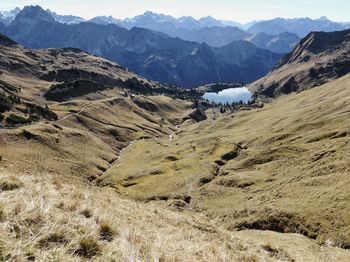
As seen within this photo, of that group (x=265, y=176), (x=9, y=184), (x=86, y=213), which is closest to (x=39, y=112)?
(x=265, y=176)

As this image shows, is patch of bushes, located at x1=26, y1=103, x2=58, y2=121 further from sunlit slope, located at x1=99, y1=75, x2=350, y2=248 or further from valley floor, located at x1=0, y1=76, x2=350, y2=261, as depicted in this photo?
sunlit slope, located at x1=99, y1=75, x2=350, y2=248

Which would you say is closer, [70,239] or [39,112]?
[70,239]

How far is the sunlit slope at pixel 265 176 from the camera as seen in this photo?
74688 millimetres

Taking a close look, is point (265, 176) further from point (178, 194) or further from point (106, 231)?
point (106, 231)

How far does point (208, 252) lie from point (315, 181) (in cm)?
8449

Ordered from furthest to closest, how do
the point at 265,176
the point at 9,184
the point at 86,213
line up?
the point at 265,176, the point at 9,184, the point at 86,213

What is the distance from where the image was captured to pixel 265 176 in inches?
4274

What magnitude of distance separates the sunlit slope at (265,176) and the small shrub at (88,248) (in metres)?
60.3

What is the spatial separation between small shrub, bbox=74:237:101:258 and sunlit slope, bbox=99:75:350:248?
6031 cm

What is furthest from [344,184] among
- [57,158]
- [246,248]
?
[57,158]

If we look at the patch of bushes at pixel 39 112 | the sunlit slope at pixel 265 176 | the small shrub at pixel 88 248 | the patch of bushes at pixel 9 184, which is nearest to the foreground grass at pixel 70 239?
the small shrub at pixel 88 248

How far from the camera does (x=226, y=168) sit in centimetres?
12812

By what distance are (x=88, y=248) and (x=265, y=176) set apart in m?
102

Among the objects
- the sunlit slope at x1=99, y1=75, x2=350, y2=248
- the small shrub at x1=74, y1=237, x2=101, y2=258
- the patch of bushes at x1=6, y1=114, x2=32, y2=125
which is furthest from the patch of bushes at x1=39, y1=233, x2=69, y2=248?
the patch of bushes at x1=6, y1=114, x2=32, y2=125
